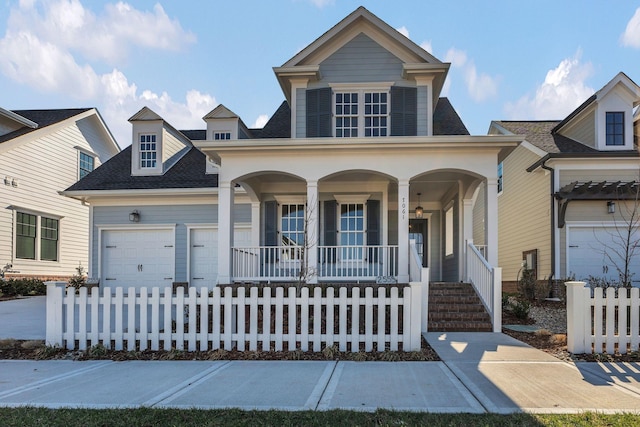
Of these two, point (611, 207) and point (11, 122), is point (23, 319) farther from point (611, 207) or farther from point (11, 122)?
point (611, 207)

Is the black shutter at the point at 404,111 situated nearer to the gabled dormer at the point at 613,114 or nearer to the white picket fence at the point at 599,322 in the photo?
the gabled dormer at the point at 613,114

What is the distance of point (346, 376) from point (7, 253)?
50.7 ft

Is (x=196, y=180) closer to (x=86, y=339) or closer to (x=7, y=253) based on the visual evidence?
(x=7, y=253)

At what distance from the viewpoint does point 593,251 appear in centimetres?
1474

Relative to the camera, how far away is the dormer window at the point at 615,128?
15.3m

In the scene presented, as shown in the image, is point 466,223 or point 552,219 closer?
point 466,223

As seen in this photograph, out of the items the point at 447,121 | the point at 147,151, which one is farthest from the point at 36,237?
the point at 447,121

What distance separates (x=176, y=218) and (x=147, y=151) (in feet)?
8.66

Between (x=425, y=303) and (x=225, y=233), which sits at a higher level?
(x=225, y=233)

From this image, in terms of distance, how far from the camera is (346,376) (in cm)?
575

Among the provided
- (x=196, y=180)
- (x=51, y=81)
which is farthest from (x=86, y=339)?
(x=51, y=81)

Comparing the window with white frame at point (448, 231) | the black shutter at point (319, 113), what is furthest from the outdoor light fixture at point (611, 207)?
the black shutter at point (319, 113)

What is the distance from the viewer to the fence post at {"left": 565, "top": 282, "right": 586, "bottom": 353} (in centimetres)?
685

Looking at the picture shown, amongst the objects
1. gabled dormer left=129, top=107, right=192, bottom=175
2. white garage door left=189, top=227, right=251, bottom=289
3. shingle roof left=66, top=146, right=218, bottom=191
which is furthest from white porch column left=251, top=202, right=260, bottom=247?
gabled dormer left=129, top=107, right=192, bottom=175
